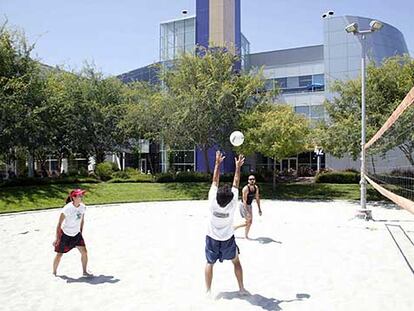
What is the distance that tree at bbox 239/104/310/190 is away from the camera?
24781 millimetres

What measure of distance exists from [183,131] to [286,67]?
60.7ft

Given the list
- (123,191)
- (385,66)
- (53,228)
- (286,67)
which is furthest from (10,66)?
(286,67)

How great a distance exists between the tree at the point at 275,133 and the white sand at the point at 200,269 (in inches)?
432

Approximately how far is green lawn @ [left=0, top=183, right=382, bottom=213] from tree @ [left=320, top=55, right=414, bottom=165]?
4.14 metres

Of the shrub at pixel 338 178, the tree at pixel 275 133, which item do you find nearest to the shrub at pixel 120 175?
the tree at pixel 275 133

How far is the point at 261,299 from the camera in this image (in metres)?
6.11

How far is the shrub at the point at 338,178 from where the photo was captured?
29.5m

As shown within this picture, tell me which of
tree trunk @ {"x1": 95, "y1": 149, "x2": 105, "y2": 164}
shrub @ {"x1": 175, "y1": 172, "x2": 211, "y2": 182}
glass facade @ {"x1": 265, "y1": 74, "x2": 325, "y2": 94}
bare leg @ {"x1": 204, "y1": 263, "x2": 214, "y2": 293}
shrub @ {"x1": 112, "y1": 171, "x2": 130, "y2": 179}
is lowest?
bare leg @ {"x1": 204, "y1": 263, "x2": 214, "y2": 293}

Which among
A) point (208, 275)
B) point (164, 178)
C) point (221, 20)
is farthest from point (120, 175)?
point (208, 275)

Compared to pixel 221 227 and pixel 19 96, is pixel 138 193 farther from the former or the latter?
pixel 221 227

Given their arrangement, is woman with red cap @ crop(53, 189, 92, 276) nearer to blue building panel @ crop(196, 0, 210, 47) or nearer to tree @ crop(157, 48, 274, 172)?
tree @ crop(157, 48, 274, 172)

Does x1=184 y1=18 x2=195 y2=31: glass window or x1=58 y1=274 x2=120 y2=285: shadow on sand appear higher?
x1=184 y1=18 x2=195 y2=31: glass window

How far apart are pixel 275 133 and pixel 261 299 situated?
1926cm

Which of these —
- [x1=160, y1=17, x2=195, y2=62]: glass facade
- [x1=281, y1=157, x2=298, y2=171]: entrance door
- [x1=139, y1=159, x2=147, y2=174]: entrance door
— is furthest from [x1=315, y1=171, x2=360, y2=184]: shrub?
[x1=139, y1=159, x2=147, y2=174]: entrance door
